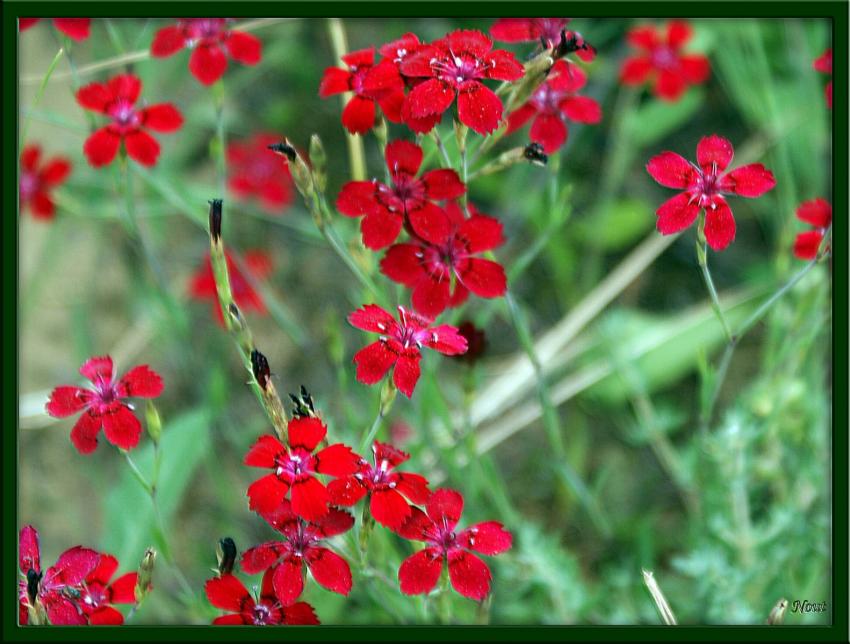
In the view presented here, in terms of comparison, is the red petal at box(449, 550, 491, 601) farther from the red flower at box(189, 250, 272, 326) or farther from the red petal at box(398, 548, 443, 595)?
the red flower at box(189, 250, 272, 326)

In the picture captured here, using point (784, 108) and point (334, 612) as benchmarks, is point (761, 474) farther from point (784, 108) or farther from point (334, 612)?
point (784, 108)

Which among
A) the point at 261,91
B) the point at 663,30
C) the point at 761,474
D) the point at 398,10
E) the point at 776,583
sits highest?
the point at 261,91

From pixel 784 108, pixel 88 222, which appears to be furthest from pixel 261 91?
pixel 784 108

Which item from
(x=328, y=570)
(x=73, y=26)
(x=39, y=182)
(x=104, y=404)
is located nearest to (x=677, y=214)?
(x=328, y=570)

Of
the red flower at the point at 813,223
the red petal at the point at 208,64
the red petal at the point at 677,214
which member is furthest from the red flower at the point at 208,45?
the red flower at the point at 813,223

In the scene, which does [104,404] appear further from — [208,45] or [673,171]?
[673,171]

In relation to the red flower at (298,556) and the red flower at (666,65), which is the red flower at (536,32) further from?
the red flower at (666,65)
